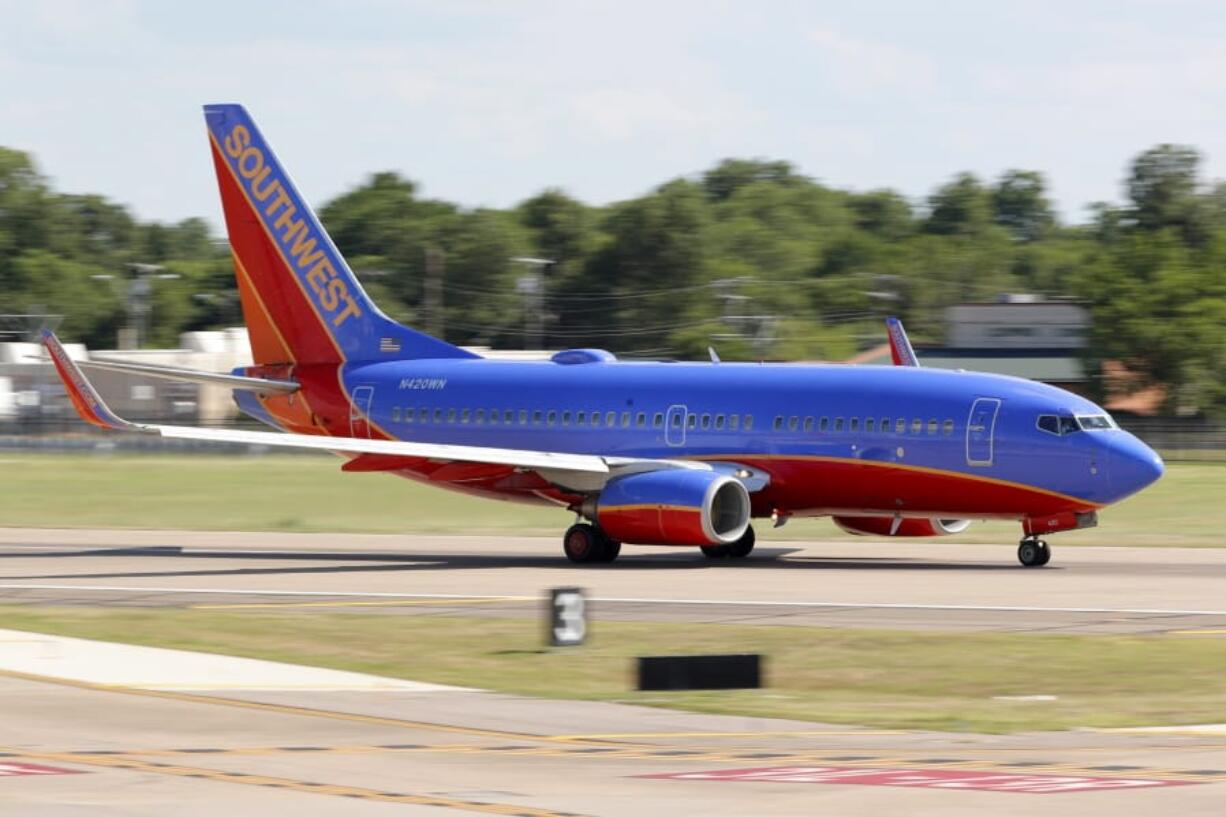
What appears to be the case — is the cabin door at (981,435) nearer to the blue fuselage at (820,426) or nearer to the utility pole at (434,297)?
the blue fuselage at (820,426)

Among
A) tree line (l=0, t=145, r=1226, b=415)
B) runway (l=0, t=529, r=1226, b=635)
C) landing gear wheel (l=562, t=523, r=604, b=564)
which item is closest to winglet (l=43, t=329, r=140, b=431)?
runway (l=0, t=529, r=1226, b=635)

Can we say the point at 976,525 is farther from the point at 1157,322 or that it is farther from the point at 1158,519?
the point at 1157,322

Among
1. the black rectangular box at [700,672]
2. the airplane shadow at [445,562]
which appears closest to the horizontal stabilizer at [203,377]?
the airplane shadow at [445,562]

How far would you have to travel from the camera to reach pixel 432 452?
4172 cm

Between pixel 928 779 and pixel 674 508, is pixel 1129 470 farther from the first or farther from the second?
pixel 928 779

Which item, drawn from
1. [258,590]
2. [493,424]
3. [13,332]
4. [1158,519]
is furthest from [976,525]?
[13,332]

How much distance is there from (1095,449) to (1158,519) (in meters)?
16.2

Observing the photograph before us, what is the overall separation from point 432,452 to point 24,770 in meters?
25.0

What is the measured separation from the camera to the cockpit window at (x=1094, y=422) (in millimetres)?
38812

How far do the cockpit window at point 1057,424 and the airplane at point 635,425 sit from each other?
4 centimetres

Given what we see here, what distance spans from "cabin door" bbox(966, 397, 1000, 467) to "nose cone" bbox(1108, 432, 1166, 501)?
2.19 metres

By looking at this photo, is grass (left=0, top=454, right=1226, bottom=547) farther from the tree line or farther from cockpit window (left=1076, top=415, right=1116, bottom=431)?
the tree line

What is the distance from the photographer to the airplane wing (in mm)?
40625

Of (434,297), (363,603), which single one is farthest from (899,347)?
(434,297)
